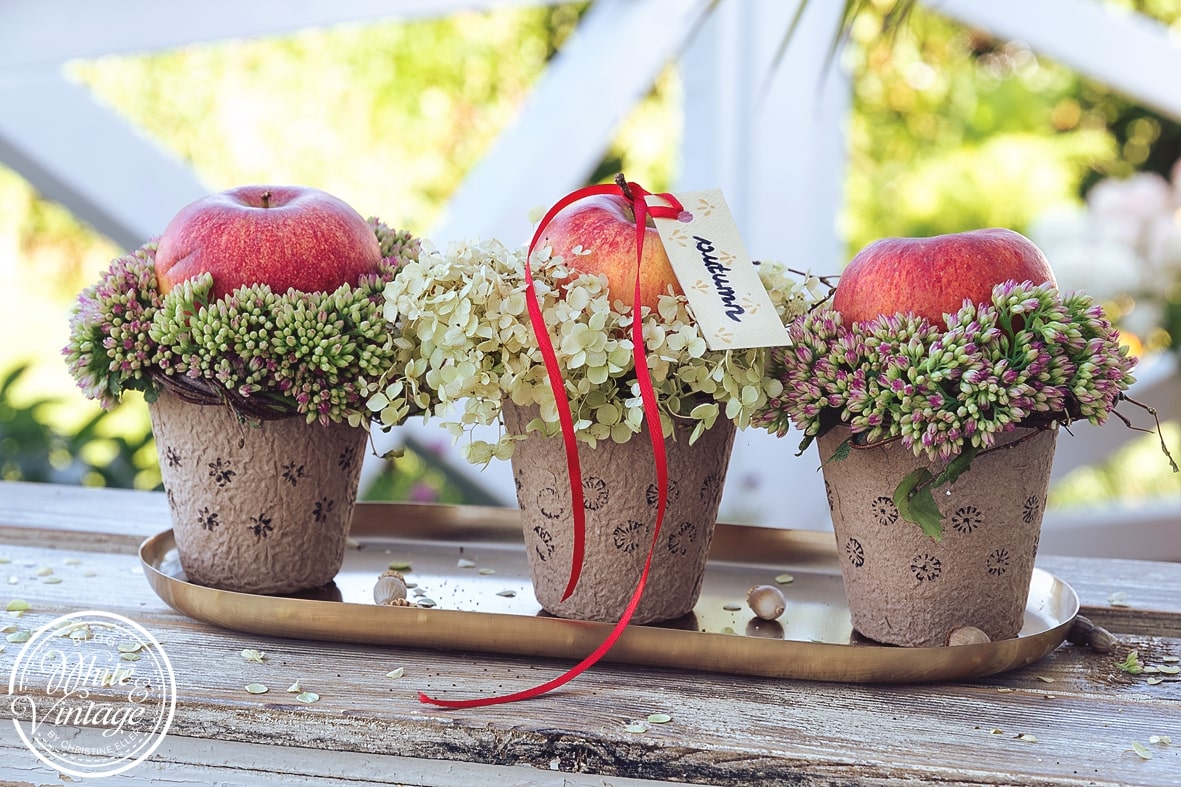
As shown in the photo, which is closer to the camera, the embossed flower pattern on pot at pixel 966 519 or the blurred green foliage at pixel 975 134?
the embossed flower pattern on pot at pixel 966 519

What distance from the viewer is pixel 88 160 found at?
4.58 feet

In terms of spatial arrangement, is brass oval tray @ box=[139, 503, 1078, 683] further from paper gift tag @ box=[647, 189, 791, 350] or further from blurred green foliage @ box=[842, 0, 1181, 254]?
blurred green foliage @ box=[842, 0, 1181, 254]

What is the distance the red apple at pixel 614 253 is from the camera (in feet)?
2.30

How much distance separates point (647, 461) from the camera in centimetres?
72

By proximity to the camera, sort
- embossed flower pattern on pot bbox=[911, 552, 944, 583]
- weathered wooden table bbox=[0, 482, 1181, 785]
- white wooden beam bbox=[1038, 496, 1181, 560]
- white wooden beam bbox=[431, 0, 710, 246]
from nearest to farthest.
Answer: weathered wooden table bbox=[0, 482, 1181, 785]
embossed flower pattern on pot bbox=[911, 552, 944, 583]
white wooden beam bbox=[431, 0, 710, 246]
white wooden beam bbox=[1038, 496, 1181, 560]

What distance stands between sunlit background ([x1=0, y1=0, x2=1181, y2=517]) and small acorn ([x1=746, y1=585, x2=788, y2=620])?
2.62 m

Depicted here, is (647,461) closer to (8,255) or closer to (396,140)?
(396,140)

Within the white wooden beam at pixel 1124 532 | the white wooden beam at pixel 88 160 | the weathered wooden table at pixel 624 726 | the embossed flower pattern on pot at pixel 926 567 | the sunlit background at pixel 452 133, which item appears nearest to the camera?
the weathered wooden table at pixel 624 726

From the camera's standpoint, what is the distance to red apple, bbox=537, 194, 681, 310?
701mm

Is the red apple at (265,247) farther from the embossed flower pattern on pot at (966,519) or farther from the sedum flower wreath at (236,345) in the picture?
the embossed flower pattern on pot at (966,519)

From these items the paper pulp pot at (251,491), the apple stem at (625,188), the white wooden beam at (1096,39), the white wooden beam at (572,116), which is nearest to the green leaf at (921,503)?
the apple stem at (625,188)

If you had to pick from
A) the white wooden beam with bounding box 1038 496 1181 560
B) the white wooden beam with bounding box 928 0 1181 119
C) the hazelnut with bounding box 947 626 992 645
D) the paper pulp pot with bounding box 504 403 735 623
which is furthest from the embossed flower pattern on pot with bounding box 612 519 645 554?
the white wooden beam with bounding box 1038 496 1181 560

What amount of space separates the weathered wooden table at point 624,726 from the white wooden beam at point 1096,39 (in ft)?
4.32

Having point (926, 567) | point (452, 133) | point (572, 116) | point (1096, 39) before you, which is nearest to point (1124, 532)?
point (1096, 39)
